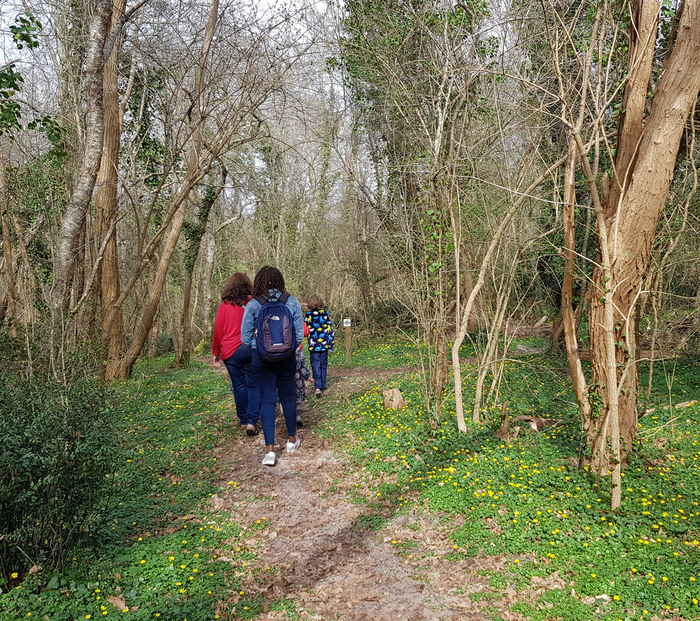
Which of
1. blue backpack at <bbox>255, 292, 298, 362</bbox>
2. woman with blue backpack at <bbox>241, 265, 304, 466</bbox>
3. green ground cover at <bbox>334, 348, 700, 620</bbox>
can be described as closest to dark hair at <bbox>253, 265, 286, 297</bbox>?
woman with blue backpack at <bbox>241, 265, 304, 466</bbox>

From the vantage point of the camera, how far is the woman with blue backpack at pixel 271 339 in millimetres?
5461

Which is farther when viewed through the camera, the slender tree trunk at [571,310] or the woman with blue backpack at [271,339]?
the woman with blue backpack at [271,339]

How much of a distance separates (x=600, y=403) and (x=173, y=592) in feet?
12.4

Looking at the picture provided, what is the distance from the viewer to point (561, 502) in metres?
4.31

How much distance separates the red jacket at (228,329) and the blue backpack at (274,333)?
0.96 m

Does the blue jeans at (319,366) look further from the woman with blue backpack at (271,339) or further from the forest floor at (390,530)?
the woman with blue backpack at (271,339)

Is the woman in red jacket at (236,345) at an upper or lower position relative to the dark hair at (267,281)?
lower

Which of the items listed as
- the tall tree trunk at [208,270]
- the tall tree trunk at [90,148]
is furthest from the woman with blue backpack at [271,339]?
the tall tree trunk at [208,270]

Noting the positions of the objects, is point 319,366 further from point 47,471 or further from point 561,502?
point 47,471

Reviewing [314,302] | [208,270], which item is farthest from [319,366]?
[208,270]

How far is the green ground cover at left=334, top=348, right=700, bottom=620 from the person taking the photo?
3.24m

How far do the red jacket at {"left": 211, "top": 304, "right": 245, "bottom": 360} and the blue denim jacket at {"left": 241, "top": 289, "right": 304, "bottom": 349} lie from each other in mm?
654

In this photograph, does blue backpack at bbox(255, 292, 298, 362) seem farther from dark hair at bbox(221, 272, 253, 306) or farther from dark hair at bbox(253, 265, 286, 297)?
Answer: dark hair at bbox(221, 272, 253, 306)

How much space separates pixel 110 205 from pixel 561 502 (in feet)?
29.1
